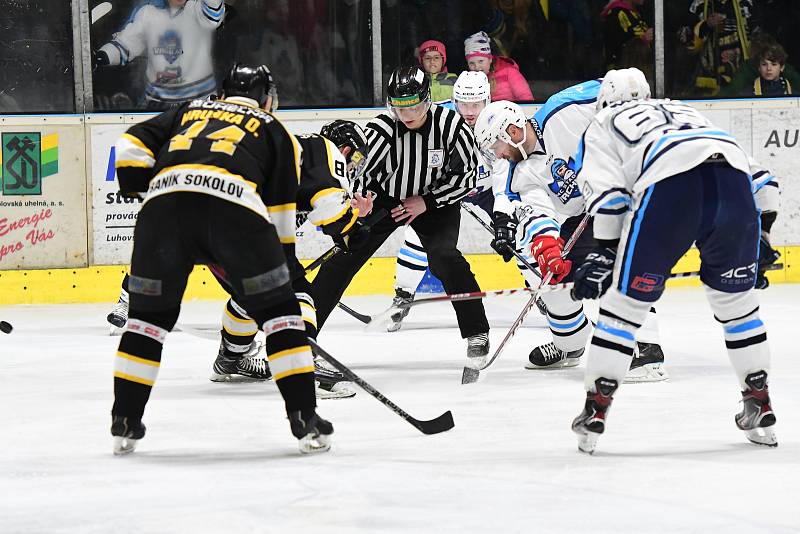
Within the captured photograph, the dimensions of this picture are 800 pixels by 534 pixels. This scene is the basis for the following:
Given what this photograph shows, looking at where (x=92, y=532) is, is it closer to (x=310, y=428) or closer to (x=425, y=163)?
(x=310, y=428)

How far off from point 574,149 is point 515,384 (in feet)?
2.77

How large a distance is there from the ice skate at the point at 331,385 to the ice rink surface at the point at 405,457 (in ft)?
0.31

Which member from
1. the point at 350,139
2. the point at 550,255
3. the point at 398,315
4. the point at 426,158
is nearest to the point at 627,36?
the point at 398,315

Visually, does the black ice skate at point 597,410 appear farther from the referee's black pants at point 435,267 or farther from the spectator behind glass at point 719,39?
the spectator behind glass at point 719,39

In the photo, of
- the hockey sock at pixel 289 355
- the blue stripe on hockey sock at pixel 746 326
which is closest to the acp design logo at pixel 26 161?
the hockey sock at pixel 289 355

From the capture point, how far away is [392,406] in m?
3.09

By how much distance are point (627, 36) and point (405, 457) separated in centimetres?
466

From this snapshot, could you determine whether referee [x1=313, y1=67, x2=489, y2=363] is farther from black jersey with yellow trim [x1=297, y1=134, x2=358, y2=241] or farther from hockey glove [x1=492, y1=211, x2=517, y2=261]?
black jersey with yellow trim [x1=297, y1=134, x2=358, y2=241]

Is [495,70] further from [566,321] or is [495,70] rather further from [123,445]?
[123,445]

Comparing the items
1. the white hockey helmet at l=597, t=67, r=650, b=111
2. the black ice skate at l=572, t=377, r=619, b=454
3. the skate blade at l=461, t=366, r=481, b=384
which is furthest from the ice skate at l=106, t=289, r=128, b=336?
the black ice skate at l=572, t=377, r=619, b=454

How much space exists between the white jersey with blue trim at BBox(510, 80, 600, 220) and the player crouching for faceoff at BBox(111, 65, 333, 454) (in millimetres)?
1513

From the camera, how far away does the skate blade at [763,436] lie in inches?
116

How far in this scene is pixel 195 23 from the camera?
21.8 ft

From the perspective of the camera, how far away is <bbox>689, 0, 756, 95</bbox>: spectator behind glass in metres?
7.06
